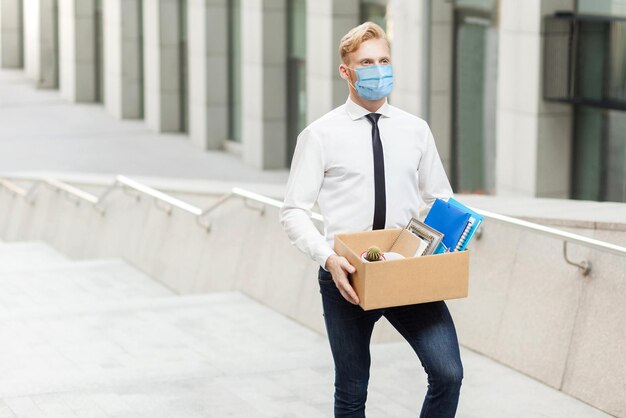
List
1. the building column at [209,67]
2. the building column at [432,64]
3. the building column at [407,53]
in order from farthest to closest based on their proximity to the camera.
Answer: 1. the building column at [209,67]
2. the building column at [432,64]
3. the building column at [407,53]

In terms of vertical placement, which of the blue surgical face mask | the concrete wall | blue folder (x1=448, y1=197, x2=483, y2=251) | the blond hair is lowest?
the concrete wall

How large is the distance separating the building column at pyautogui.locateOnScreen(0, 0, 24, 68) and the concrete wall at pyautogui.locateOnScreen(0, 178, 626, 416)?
35.9 m

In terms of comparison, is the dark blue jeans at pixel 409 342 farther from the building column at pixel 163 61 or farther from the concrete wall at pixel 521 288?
the building column at pixel 163 61

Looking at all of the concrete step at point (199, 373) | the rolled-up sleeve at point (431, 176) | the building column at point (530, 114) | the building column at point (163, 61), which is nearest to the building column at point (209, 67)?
the building column at point (163, 61)

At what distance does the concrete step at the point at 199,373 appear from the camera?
291 inches

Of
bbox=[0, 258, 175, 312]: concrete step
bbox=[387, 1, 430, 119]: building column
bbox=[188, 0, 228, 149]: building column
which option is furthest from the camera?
bbox=[188, 0, 228, 149]: building column

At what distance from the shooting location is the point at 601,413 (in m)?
7.31

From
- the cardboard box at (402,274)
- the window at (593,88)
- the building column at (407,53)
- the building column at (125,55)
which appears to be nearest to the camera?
the cardboard box at (402,274)

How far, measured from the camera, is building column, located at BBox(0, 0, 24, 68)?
4675cm

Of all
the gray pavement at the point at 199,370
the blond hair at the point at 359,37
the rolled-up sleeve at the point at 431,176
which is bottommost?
the gray pavement at the point at 199,370

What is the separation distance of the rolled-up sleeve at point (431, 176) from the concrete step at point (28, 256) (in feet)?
33.6

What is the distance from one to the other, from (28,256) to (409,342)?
1225 cm

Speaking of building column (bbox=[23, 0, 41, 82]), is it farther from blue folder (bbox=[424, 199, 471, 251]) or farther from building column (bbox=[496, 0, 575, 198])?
blue folder (bbox=[424, 199, 471, 251])

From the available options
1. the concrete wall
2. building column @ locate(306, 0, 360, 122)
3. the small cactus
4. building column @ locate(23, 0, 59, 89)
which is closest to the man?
the small cactus
